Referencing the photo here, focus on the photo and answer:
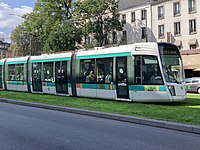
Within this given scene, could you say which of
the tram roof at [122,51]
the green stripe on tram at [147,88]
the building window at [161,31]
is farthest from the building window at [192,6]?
the green stripe on tram at [147,88]

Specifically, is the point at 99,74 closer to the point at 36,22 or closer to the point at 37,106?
the point at 37,106

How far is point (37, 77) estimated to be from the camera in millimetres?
21641

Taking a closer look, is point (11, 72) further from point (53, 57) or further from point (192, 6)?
point (192, 6)

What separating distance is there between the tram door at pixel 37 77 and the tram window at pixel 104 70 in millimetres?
6049

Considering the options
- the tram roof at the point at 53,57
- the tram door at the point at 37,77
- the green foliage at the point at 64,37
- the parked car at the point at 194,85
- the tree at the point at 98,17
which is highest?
the tree at the point at 98,17

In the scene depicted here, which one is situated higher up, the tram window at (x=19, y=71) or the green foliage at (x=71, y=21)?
the green foliage at (x=71, y=21)

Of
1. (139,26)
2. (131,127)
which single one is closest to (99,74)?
(131,127)

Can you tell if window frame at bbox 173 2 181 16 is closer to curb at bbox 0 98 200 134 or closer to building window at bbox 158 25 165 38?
building window at bbox 158 25 165 38

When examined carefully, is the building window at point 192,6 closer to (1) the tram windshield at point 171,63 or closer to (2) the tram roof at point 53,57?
(2) the tram roof at point 53,57

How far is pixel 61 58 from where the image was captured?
1944 cm

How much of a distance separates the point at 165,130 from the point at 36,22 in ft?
145

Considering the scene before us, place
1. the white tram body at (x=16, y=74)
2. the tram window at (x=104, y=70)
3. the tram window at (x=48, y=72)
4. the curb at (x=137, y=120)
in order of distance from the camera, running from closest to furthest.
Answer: the curb at (x=137, y=120)
the tram window at (x=104, y=70)
the tram window at (x=48, y=72)
the white tram body at (x=16, y=74)

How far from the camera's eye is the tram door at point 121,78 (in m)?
15.2

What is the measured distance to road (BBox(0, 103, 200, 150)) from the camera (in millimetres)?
6824
